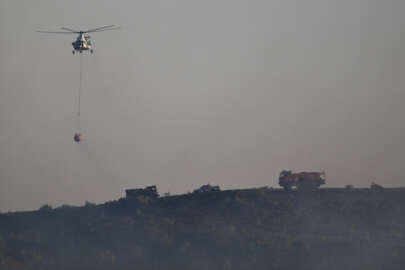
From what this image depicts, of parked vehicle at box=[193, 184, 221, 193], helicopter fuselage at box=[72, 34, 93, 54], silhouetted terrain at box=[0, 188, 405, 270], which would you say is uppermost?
helicopter fuselage at box=[72, 34, 93, 54]

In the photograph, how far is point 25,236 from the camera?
412ft

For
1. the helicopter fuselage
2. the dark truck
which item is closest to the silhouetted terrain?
the dark truck

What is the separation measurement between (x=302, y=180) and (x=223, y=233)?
71.1ft

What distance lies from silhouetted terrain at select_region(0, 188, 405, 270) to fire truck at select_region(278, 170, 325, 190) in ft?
23.1

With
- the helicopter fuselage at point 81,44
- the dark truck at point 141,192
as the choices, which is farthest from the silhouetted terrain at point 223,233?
the helicopter fuselage at point 81,44

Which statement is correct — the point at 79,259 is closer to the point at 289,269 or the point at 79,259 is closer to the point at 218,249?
the point at 218,249

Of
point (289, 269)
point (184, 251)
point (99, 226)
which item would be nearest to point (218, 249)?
point (184, 251)

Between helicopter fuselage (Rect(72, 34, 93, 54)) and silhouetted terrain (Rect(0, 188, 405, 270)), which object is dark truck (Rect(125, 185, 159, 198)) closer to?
silhouetted terrain (Rect(0, 188, 405, 270))

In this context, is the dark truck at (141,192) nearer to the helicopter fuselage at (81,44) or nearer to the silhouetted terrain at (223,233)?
the silhouetted terrain at (223,233)

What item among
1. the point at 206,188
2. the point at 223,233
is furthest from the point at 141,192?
the point at 223,233

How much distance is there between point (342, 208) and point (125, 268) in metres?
29.1

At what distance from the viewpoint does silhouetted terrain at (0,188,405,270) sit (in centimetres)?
10688

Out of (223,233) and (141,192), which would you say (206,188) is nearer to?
(141,192)

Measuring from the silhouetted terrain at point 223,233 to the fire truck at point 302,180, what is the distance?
7.03 meters
